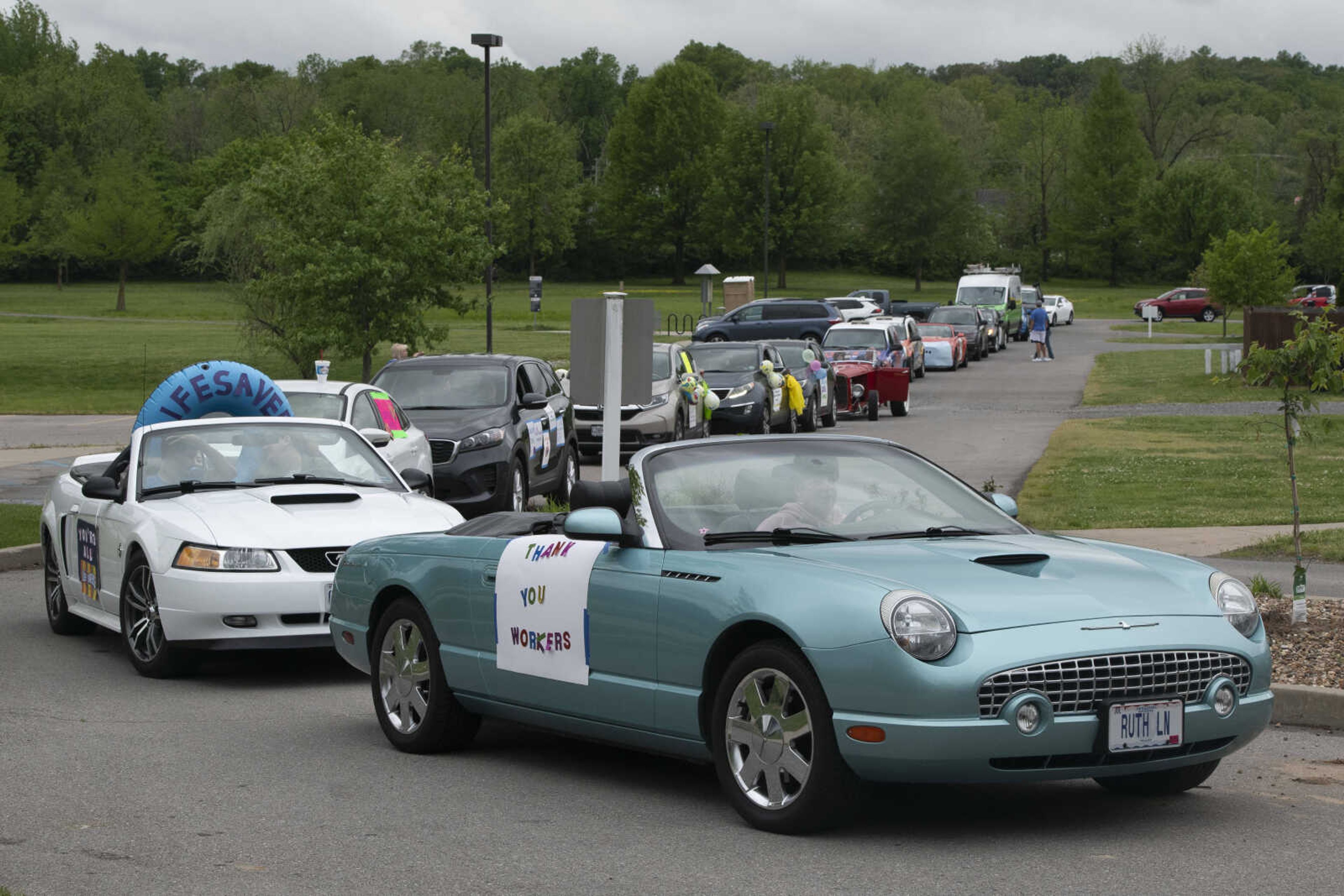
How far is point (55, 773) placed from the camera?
7547mm

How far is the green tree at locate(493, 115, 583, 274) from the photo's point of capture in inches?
4409

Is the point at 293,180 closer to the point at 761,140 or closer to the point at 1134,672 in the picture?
the point at 1134,672

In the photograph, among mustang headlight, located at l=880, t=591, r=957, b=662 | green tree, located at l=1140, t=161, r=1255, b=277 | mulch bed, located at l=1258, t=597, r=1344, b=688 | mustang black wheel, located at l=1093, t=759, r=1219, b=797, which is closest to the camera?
mustang headlight, located at l=880, t=591, r=957, b=662

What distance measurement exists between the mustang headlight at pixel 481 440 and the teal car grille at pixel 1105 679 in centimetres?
1263

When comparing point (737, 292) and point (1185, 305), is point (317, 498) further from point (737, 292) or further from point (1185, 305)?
point (1185, 305)

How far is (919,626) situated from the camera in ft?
19.1

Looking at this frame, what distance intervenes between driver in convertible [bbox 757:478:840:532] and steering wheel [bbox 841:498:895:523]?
0.15 ft

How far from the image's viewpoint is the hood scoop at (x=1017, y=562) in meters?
6.31

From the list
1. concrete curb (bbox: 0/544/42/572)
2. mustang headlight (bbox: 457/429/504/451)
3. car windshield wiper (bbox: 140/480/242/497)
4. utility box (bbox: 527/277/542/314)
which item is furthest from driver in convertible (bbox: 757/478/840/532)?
utility box (bbox: 527/277/542/314)

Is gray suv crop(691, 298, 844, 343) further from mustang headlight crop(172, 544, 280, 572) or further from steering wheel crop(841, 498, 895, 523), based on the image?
steering wheel crop(841, 498, 895, 523)

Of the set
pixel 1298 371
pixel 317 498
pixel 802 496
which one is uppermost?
pixel 1298 371

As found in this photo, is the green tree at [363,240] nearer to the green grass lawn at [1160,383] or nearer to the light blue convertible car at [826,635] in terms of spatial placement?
the green grass lawn at [1160,383]

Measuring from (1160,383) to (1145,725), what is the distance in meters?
36.0

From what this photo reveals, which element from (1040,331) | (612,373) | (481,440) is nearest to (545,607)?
(612,373)
